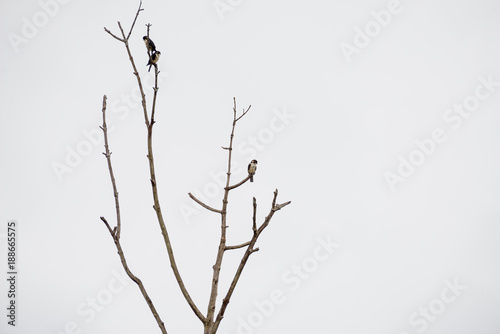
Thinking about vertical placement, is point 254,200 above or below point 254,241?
above

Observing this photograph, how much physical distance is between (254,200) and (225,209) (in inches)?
11.1

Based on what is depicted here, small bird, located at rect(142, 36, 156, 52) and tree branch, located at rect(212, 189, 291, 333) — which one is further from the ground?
small bird, located at rect(142, 36, 156, 52)

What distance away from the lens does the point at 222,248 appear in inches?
87.0

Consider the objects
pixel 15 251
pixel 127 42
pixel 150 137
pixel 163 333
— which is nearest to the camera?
pixel 163 333

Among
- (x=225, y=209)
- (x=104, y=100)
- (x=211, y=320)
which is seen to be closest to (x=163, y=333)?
(x=211, y=320)

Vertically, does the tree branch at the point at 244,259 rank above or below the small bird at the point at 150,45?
below

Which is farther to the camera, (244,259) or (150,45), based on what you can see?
(150,45)

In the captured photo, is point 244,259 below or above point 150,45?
below

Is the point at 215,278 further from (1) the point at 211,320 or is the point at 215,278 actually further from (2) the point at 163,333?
(2) the point at 163,333

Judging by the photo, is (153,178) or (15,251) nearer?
(153,178)

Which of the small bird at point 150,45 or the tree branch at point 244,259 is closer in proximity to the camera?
the tree branch at point 244,259

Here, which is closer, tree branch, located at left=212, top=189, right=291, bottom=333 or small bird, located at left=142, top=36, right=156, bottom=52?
tree branch, located at left=212, top=189, right=291, bottom=333

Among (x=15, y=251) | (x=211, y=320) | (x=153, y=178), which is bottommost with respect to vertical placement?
(x=211, y=320)

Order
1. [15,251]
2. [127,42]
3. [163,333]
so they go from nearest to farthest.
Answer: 1. [163,333]
2. [127,42]
3. [15,251]
